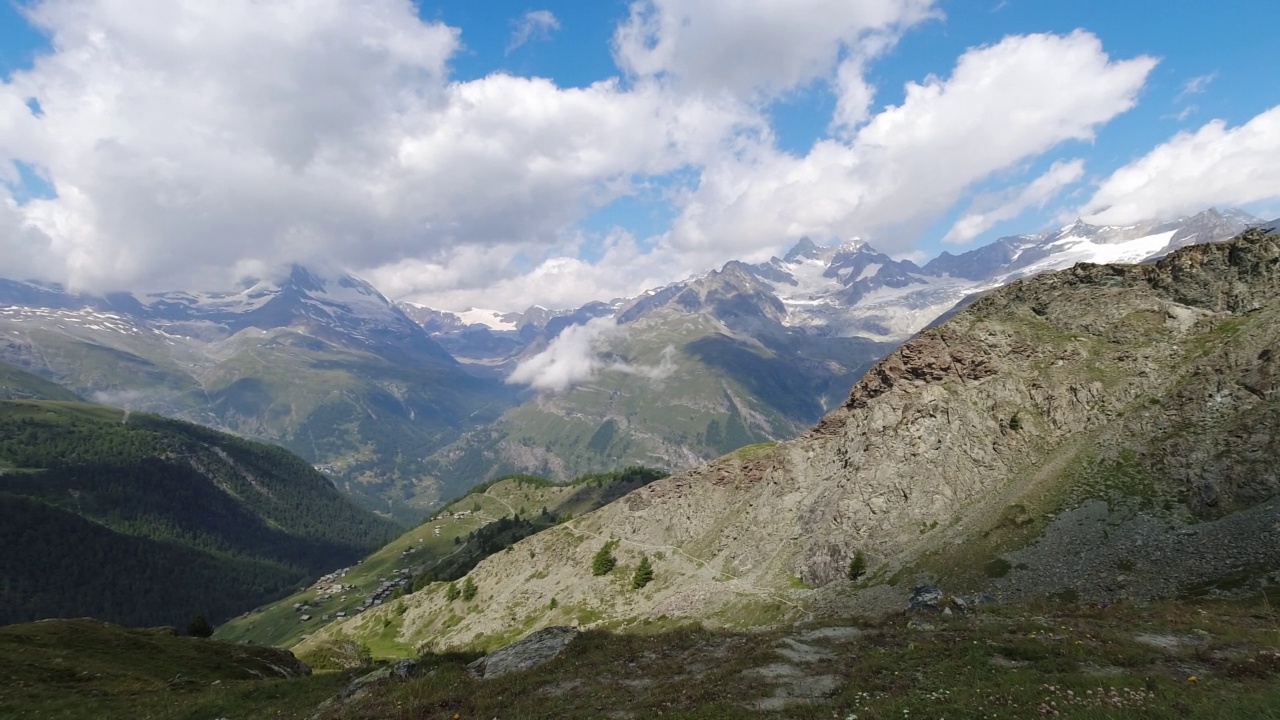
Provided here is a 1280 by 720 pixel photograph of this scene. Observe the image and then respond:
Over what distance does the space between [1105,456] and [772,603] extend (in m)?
50.8

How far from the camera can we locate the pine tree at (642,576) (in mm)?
119825

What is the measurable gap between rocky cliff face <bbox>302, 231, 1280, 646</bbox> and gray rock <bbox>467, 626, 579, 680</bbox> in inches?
2013

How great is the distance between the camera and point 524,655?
124ft

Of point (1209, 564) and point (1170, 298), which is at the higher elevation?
point (1170, 298)

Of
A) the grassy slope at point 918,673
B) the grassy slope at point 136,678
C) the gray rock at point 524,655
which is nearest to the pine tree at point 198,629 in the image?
the grassy slope at point 136,678

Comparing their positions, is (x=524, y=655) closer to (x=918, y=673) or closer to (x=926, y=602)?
(x=918, y=673)

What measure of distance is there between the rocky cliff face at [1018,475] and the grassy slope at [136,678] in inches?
2534

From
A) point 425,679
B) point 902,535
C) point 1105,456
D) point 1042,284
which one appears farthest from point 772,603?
point 1042,284

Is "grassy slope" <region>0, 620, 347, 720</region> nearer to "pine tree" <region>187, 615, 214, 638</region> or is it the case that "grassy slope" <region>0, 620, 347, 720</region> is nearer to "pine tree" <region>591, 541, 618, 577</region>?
"pine tree" <region>187, 615, 214, 638</region>

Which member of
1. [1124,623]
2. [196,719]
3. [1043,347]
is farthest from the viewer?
[1043,347]

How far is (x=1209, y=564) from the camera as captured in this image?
53406 millimetres

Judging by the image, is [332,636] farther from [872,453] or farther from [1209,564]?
[1209,564]

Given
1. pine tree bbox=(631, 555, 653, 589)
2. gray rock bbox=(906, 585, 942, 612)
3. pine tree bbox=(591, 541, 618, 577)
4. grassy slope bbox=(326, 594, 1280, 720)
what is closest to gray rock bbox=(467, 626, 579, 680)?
grassy slope bbox=(326, 594, 1280, 720)

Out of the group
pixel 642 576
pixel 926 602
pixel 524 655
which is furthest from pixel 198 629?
pixel 926 602
